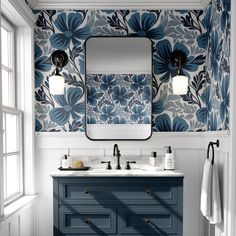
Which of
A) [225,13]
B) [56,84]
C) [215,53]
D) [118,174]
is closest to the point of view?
[225,13]

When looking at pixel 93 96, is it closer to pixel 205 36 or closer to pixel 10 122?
pixel 10 122

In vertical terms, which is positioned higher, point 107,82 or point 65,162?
point 107,82

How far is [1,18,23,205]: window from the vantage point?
288 centimetres

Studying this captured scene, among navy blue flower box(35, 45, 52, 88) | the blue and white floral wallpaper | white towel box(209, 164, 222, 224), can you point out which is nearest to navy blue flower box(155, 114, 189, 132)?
the blue and white floral wallpaper

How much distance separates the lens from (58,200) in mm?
2816

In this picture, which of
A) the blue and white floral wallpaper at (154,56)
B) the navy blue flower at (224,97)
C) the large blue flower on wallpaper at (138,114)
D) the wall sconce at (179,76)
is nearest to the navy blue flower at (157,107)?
the blue and white floral wallpaper at (154,56)

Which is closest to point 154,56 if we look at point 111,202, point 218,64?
point 218,64

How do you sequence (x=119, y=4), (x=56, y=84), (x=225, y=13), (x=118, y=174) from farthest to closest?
(x=119, y=4) < (x=56, y=84) < (x=118, y=174) < (x=225, y=13)

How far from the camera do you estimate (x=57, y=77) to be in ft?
10.0

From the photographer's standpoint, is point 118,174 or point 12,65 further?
point 12,65

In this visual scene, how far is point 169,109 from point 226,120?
769mm

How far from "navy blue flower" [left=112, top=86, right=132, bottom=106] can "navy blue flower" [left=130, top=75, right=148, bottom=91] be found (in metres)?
0.09

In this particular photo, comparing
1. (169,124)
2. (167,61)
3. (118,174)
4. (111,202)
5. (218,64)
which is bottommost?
(111,202)

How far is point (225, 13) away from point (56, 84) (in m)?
1.60
